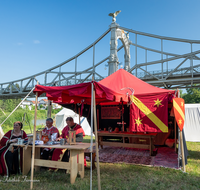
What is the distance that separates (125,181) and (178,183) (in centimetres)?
92

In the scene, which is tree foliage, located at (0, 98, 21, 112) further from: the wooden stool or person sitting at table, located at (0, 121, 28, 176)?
the wooden stool

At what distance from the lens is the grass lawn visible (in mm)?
2941

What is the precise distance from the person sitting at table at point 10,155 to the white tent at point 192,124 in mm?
7373

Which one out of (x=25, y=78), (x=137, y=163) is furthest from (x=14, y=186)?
(x=25, y=78)

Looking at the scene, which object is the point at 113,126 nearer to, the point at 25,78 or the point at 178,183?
the point at 178,183

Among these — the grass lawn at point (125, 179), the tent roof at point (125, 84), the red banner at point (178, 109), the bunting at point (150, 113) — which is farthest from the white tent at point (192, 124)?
the red banner at point (178, 109)

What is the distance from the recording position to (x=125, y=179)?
3.29 m

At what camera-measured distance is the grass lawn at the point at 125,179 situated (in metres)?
2.94

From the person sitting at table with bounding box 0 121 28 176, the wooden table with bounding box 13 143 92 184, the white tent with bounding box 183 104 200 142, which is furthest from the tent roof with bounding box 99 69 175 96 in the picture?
the white tent with bounding box 183 104 200 142

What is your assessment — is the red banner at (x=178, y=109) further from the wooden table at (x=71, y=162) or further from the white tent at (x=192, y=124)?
the white tent at (x=192, y=124)

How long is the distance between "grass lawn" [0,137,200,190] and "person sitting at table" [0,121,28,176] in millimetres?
206

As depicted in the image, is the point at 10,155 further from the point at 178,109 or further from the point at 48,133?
the point at 178,109

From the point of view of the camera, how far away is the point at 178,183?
3117 millimetres

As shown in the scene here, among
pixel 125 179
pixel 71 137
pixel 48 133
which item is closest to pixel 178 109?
pixel 125 179
